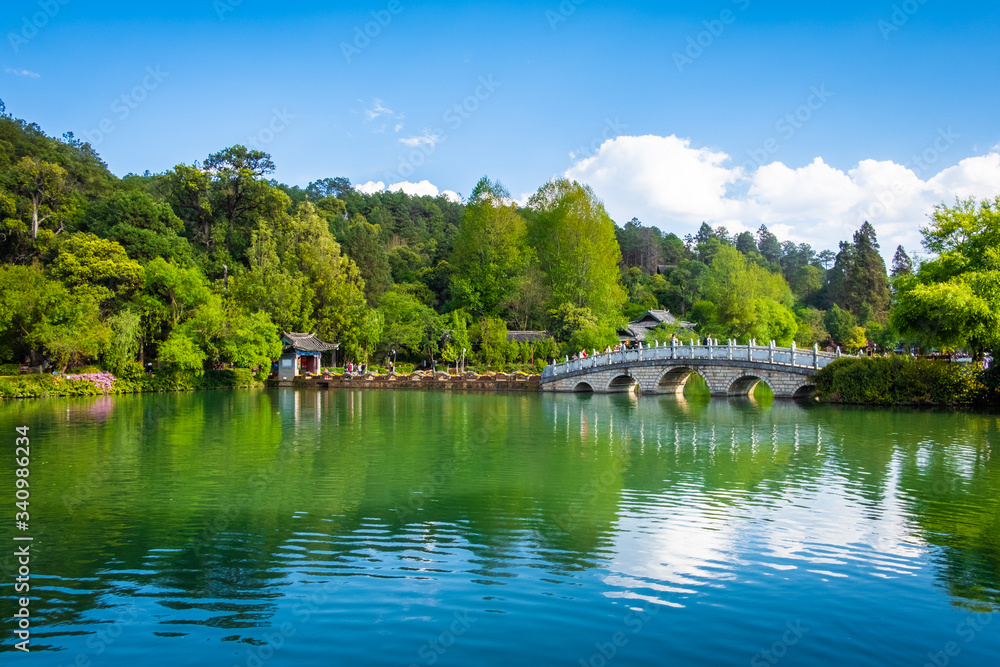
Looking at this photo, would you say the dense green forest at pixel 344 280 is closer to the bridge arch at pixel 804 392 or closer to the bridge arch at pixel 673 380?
the bridge arch at pixel 804 392

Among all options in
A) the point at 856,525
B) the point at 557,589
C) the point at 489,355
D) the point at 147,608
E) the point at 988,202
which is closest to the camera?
the point at 147,608

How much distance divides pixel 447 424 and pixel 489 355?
21.5 m

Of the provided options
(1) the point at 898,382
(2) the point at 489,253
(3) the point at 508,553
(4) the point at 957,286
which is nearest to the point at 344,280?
(2) the point at 489,253

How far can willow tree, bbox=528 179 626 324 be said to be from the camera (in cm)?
4225

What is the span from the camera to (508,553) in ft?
22.5

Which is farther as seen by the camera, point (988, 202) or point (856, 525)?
point (988, 202)

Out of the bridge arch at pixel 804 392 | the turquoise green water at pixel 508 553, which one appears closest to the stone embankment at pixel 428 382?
the bridge arch at pixel 804 392

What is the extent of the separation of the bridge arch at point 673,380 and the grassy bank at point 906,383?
293 inches

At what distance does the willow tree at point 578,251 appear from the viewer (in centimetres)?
4225

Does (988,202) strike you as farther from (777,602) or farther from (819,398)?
(777,602)

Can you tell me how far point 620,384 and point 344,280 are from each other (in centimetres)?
1842

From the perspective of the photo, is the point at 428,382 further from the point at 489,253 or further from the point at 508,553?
the point at 508,553

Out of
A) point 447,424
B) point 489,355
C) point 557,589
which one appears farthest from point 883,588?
point 489,355

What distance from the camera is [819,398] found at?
24219 millimetres
